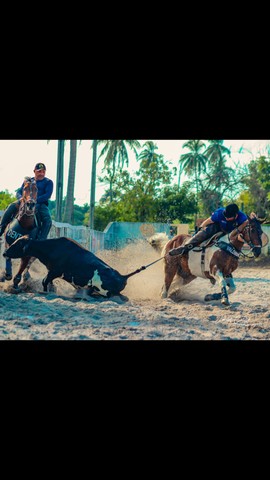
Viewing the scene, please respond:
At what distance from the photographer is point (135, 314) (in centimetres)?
696

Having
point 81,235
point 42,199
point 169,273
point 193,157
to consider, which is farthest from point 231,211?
point 193,157

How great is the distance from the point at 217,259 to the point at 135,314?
5.95 feet

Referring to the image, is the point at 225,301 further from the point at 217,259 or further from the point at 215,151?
the point at 215,151

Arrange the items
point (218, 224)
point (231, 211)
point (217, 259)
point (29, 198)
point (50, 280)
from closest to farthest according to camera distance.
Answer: point (231, 211)
point (217, 259)
point (218, 224)
point (50, 280)
point (29, 198)

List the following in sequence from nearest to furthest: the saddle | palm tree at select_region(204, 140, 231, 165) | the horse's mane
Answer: the saddle
the horse's mane
palm tree at select_region(204, 140, 231, 165)

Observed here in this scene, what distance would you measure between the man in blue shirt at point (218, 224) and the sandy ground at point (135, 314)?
85 cm

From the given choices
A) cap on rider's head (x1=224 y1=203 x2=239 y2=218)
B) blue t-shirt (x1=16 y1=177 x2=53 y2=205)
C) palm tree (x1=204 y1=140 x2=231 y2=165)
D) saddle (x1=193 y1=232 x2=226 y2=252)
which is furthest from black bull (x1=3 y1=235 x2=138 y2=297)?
palm tree (x1=204 y1=140 x2=231 y2=165)

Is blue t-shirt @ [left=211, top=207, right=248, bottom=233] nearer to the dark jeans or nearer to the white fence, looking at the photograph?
the dark jeans

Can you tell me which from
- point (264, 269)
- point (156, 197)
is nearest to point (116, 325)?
point (264, 269)

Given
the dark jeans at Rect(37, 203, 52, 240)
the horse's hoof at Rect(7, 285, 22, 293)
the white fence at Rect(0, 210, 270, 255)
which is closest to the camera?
the horse's hoof at Rect(7, 285, 22, 293)

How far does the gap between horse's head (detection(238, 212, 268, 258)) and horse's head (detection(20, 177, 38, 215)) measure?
305 centimetres

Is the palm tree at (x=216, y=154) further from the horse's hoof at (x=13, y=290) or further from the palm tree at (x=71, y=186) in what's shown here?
the horse's hoof at (x=13, y=290)

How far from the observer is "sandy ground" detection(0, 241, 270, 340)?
225 inches

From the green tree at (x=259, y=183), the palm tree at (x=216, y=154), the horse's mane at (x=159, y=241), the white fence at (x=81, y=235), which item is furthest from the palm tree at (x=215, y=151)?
the horse's mane at (x=159, y=241)
